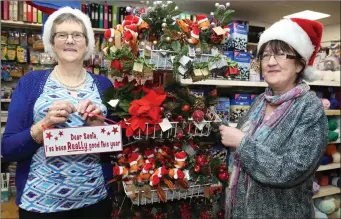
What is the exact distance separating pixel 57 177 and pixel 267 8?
4.18 m

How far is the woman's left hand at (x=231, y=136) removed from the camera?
1.11m

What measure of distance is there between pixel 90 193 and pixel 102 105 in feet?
1.17

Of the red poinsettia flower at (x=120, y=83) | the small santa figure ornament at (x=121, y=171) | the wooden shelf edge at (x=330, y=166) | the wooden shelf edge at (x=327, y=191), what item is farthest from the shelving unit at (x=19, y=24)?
the wooden shelf edge at (x=327, y=191)

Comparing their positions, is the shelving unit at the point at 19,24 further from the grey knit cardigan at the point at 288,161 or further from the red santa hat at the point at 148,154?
the grey knit cardigan at the point at 288,161

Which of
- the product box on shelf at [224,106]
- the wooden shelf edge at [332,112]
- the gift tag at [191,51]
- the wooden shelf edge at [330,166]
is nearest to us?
the gift tag at [191,51]

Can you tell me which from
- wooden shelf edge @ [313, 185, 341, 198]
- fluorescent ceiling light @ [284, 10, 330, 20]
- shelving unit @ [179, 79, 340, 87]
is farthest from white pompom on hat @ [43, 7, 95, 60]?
fluorescent ceiling light @ [284, 10, 330, 20]

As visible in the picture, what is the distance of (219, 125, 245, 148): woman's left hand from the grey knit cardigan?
0.03m

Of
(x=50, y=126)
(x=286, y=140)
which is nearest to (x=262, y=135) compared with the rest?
(x=286, y=140)

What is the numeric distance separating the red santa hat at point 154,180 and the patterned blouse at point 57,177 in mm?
257

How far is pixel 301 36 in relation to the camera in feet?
3.91

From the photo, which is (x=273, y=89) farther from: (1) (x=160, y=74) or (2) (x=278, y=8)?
(2) (x=278, y=8)

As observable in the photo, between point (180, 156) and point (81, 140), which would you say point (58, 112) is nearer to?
point (81, 140)

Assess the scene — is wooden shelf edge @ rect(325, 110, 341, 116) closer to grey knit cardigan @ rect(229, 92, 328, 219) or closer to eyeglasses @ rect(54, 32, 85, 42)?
grey knit cardigan @ rect(229, 92, 328, 219)

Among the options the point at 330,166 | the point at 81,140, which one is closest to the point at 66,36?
the point at 81,140
